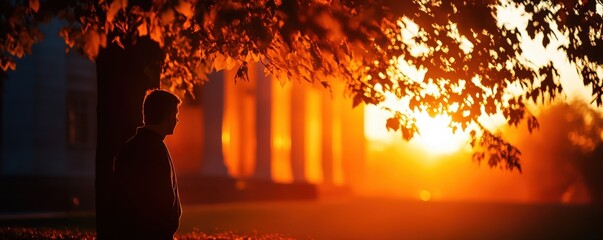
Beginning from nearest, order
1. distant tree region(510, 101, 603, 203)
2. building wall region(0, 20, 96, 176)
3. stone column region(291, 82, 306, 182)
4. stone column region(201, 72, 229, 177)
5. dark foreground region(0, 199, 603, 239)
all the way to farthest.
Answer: dark foreground region(0, 199, 603, 239) < building wall region(0, 20, 96, 176) < stone column region(201, 72, 229, 177) < stone column region(291, 82, 306, 182) < distant tree region(510, 101, 603, 203)

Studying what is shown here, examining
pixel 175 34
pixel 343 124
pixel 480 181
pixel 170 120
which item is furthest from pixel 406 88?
pixel 480 181

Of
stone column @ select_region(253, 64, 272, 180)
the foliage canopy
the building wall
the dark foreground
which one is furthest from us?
stone column @ select_region(253, 64, 272, 180)

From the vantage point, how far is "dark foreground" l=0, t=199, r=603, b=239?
75.4 ft

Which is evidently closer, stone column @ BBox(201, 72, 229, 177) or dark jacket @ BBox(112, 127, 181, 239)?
dark jacket @ BBox(112, 127, 181, 239)

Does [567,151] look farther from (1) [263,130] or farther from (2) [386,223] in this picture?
(2) [386,223]

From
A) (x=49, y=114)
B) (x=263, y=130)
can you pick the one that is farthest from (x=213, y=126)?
(x=49, y=114)

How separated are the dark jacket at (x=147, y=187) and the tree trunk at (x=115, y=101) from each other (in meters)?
4.37

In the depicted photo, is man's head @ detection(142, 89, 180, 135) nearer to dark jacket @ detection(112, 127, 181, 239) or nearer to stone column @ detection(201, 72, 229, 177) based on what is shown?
dark jacket @ detection(112, 127, 181, 239)

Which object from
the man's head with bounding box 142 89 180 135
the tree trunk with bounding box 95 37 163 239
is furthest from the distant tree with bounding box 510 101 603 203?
the man's head with bounding box 142 89 180 135

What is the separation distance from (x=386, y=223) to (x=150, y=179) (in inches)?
943

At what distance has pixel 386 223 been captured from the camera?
30375mm

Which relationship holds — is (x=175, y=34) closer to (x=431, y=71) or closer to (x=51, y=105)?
(x=431, y=71)

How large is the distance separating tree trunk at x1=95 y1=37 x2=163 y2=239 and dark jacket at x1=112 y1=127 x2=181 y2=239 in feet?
14.3

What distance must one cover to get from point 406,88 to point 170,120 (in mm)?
5593
